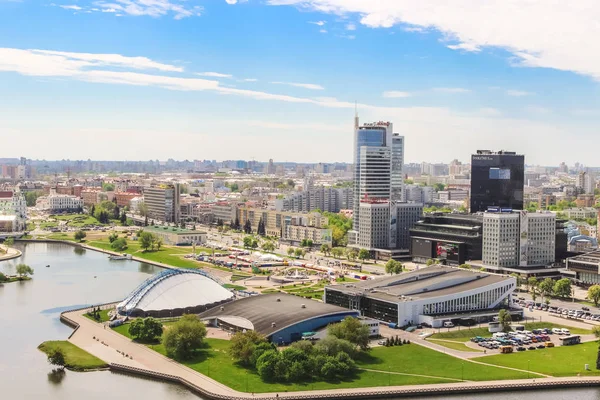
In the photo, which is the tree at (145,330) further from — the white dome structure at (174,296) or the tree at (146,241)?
the tree at (146,241)

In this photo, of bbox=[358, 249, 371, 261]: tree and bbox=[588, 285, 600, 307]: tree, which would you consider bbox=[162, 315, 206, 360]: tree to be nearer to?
bbox=[588, 285, 600, 307]: tree

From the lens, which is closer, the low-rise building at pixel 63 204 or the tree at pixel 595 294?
the tree at pixel 595 294

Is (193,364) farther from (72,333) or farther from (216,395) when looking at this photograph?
(72,333)

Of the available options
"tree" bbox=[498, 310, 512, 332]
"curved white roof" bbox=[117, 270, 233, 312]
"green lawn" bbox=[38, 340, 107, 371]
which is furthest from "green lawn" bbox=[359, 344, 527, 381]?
"curved white roof" bbox=[117, 270, 233, 312]

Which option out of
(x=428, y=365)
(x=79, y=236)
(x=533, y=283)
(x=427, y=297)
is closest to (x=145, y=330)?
(x=428, y=365)

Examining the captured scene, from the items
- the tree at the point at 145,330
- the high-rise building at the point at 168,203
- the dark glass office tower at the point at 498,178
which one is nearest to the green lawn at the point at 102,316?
the tree at the point at 145,330

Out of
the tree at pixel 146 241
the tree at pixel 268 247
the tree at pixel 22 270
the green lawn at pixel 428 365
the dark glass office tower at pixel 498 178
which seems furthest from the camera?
the tree at pixel 146 241

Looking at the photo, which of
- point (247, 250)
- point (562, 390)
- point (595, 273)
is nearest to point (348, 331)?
point (562, 390)
